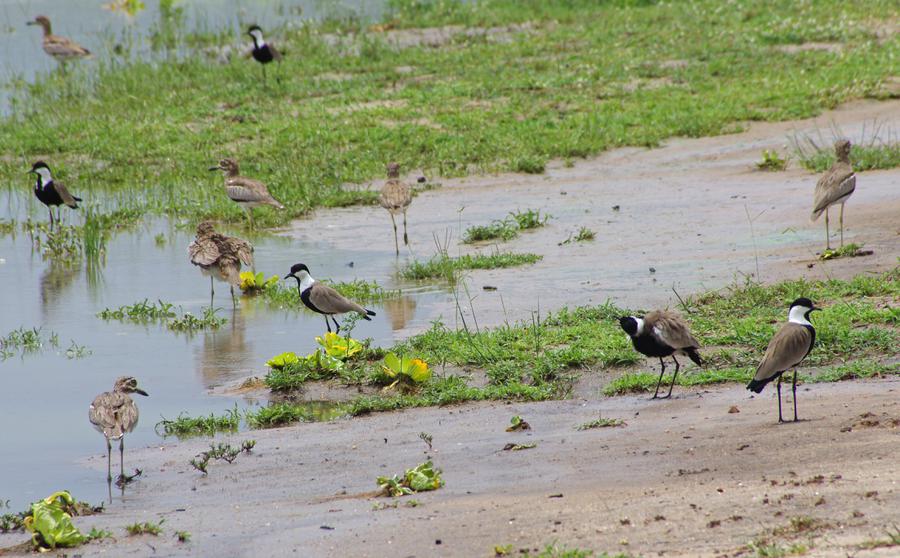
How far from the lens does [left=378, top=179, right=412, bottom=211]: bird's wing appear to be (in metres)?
14.8

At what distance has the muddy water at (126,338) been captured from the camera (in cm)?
912

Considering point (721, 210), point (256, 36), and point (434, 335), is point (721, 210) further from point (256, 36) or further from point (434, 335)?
point (256, 36)

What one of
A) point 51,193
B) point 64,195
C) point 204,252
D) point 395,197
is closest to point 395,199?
point 395,197

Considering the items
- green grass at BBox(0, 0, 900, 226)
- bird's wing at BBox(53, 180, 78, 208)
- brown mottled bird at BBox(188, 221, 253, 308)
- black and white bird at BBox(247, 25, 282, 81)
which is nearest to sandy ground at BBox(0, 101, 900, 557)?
brown mottled bird at BBox(188, 221, 253, 308)

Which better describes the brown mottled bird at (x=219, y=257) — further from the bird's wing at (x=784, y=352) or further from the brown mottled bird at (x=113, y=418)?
the bird's wing at (x=784, y=352)

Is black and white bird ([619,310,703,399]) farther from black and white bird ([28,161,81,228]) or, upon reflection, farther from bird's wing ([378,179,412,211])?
black and white bird ([28,161,81,228])

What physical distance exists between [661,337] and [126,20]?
22402mm

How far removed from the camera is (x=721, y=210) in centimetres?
1520

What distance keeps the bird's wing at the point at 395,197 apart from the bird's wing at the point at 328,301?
3.33 metres

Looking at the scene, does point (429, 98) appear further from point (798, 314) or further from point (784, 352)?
point (784, 352)

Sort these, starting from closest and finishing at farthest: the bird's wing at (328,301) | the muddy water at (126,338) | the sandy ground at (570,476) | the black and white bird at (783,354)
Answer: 1. the sandy ground at (570,476)
2. the black and white bird at (783,354)
3. the muddy water at (126,338)
4. the bird's wing at (328,301)

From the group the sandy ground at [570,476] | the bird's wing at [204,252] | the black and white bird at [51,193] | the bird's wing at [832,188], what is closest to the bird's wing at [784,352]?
the sandy ground at [570,476]

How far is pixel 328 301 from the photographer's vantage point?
11.5m

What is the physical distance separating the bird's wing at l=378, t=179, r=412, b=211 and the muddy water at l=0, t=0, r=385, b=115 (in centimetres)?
1168
